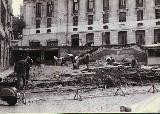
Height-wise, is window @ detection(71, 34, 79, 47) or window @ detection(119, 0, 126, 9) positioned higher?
window @ detection(119, 0, 126, 9)

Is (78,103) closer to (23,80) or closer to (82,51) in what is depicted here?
(23,80)

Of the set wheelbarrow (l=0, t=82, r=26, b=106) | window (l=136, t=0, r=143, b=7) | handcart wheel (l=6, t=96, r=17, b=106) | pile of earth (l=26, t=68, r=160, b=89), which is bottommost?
pile of earth (l=26, t=68, r=160, b=89)

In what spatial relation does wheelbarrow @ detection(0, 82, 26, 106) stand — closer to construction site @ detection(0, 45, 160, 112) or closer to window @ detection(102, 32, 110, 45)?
construction site @ detection(0, 45, 160, 112)

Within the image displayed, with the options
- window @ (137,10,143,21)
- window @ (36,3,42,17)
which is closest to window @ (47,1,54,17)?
window @ (36,3,42,17)

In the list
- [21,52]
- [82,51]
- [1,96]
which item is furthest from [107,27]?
[1,96]

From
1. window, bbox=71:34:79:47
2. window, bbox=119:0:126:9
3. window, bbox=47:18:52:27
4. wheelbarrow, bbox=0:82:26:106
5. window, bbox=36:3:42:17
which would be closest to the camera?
wheelbarrow, bbox=0:82:26:106

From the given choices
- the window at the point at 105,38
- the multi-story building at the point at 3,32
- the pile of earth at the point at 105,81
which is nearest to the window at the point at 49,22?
the window at the point at 105,38

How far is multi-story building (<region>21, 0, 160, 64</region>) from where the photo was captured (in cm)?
5166

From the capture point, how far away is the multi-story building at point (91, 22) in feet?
169

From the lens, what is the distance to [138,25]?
52.2 metres

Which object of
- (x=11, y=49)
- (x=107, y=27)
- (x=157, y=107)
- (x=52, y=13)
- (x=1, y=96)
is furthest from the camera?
(x=52, y=13)

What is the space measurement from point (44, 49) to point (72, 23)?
7.58 metres

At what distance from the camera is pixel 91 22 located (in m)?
56.0

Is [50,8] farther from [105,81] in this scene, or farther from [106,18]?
[105,81]
